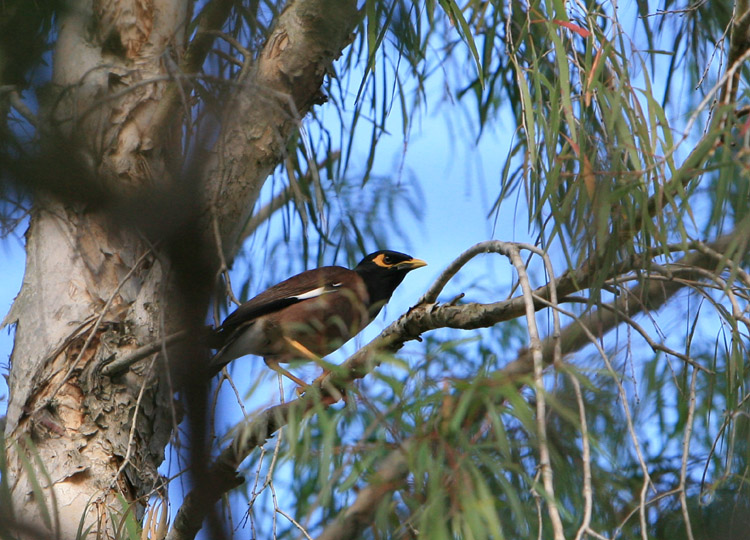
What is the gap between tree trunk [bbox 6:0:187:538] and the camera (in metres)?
2.40

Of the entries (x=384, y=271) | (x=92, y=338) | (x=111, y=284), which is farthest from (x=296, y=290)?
(x=92, y=338)

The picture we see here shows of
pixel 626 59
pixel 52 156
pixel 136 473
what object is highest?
pixel 626 59

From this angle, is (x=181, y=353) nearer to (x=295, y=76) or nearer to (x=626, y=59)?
(x=626, y=59)

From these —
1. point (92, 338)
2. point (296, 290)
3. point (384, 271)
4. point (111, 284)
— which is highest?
point (384, 271)

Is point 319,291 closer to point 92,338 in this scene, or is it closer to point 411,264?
point 411,264

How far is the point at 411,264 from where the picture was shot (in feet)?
14.2

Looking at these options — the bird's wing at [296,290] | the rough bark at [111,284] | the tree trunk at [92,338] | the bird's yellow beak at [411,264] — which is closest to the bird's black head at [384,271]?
the bird's yellow beak at [411,264]

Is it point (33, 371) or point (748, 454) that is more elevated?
point (33, 371)

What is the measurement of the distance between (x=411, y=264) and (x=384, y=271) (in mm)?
153

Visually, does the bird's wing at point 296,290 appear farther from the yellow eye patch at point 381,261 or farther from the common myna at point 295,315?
the yellow eye patch at point 381,261

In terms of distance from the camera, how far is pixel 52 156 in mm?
858

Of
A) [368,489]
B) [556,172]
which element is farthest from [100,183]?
[556,172]

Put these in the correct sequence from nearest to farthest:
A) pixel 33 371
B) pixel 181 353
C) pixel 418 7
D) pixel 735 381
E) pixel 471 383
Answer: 1. pixel 181 353
2. pixel 471 383
3. pixel 735 381
4. pixel 33 371
5. pixel 418 7

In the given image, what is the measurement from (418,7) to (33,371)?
1.63 meters
